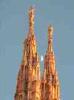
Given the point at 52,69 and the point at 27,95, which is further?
the point at 52,69

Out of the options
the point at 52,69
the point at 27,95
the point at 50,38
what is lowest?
the point at 27,95

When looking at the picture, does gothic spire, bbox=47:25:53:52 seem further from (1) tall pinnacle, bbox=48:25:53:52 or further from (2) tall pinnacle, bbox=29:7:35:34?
(2) tall pinnacle, bbox=29:7:35:34

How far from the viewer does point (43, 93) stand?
2060 inches

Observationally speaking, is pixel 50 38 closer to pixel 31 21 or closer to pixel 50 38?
pixel 50 38

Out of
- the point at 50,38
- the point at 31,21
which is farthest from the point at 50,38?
the point at 31,21

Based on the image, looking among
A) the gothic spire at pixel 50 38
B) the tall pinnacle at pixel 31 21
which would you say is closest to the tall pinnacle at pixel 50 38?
the gothic spire at pixel 50 38

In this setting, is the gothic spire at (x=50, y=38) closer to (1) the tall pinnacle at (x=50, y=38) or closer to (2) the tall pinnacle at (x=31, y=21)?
(1) the tall pinnacle at (x=50, y=38)

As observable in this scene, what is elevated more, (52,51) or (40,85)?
(52,51)

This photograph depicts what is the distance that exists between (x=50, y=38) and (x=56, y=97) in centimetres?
793

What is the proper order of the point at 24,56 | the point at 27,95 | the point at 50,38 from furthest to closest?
the point at 50,38
the point at 24,56
the point at 27,95

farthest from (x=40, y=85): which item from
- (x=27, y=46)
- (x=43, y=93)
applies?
(x=27, y=46)

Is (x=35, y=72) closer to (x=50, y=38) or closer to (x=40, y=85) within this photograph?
(x=40, y=85)

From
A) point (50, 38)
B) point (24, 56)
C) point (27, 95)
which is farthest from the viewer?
point (50, 38)

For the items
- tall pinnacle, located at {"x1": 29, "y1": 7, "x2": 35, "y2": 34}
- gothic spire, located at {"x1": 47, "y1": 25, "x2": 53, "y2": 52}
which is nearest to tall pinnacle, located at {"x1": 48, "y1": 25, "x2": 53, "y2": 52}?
gothic spire, located at {"x1": 47, "y1": 25, "x2": 53, "y2": 52}
